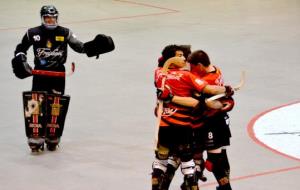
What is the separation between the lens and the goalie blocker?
1131cm

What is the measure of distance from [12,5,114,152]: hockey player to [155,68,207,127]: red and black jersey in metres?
2.70

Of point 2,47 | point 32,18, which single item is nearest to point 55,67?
point 2,47

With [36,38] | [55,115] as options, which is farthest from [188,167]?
[36,38]

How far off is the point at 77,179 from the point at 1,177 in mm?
942

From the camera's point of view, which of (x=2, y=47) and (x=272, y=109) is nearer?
(x=272, y=109)

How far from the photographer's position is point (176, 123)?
8938 mm

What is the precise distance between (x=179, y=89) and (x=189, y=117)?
0.32 metres

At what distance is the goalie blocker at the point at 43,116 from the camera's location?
11312mm

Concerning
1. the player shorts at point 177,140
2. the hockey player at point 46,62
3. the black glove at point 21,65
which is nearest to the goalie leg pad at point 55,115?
the hockey player at point 46,62

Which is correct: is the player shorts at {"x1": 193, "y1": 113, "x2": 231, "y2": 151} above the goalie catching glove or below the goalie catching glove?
below

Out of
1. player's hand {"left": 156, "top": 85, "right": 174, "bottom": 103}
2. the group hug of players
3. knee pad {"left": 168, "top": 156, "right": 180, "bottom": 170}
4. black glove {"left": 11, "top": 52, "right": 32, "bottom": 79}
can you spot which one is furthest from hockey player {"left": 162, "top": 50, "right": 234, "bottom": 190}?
black glove {"left": 11, "top": 52, "right": 32, "bottom": 79}

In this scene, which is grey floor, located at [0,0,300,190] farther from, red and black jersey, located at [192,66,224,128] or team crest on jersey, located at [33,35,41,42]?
team crest on jersey, located at [33,35,41,42]

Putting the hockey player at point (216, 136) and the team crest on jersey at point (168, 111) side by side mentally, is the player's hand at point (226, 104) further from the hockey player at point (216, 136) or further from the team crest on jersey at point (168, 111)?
the team crest on jersey at point (168, 111)

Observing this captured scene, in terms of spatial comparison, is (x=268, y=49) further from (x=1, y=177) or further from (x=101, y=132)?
(x=1, y=177)
